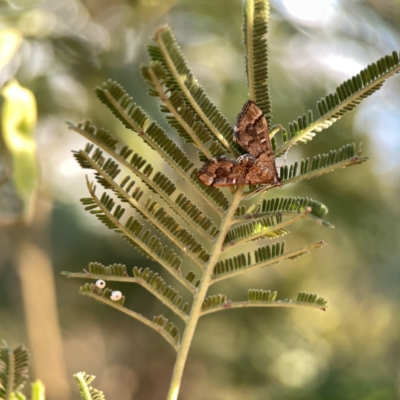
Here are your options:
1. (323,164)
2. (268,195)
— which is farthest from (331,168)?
(268,195)

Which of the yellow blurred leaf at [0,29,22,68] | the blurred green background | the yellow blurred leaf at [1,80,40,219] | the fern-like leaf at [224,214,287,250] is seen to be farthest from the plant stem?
the blurred green background

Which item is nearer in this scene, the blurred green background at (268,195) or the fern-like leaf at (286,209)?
the fern-like leaf at (286,209)

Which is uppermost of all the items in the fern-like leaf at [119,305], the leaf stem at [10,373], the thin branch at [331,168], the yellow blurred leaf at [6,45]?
the yellow blurred leaf at [6,45]

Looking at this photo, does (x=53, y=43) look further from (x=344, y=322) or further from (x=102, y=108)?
(x=344, y=322)

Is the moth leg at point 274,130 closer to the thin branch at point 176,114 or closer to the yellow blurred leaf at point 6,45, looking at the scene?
the thin branch at point 176,114

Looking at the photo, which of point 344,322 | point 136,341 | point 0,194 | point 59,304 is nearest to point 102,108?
point 0,194

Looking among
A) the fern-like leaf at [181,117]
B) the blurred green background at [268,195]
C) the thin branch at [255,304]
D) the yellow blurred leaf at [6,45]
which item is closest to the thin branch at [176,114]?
the fern-like leaf at [181,117]
